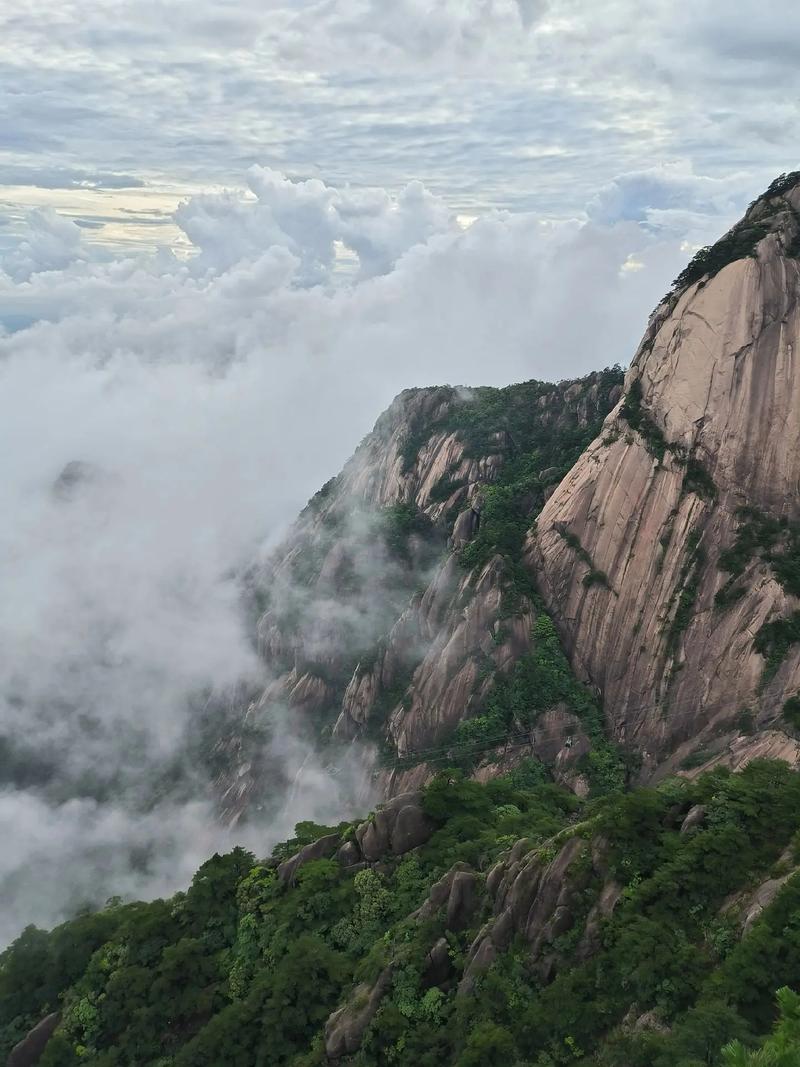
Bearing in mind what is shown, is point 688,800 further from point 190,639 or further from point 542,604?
point 190,639

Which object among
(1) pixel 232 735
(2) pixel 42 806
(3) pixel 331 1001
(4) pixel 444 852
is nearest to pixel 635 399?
(4) pixel 444 852

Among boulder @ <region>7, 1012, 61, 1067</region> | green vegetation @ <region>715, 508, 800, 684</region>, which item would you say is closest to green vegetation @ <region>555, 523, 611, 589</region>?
green vegetation @ <region>715, 508, 800, 684</region>

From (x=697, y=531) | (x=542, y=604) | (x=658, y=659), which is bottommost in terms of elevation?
(x=658, y=659)

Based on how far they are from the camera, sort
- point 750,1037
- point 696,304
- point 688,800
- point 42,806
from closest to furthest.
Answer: point 750,1037, point 688,800, point 696,304, point 42,806

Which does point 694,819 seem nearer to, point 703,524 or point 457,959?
point 457,959

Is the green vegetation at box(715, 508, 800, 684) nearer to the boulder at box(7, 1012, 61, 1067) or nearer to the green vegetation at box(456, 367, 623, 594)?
the green vegetation at box(456, 367, 623, 594)
